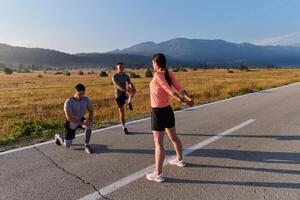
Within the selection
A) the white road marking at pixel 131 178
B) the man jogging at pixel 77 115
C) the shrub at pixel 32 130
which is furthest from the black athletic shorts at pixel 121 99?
the white road marking at pixel 131 178

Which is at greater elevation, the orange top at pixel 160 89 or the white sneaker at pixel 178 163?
the orange top at pixel 160 89

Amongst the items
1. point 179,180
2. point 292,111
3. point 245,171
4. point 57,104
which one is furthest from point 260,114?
point 57,104

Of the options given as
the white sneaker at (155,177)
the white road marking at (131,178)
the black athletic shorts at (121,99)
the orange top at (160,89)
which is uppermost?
the orange top at (160,89)

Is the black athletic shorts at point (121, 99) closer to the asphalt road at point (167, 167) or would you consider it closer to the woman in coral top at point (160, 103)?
the asphalt road at point (167, 167)

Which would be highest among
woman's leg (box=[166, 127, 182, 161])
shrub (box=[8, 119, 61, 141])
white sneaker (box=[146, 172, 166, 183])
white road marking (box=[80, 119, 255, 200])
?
woman's leg (box=[166, 127, 182, 161])

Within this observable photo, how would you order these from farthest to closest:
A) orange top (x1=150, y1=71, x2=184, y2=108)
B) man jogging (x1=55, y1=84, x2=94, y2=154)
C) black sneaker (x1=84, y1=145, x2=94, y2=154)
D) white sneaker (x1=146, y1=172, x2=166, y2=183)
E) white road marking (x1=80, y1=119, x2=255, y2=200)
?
man jogging (x1=55, y1=84, x2=94, y2=154)
black sneaker (x1=84, y1=145, x2=94, y2=154)
white sneaker (x1=146, y1=172, x2=166, y2=183)
orange top (x1=150, y1=71, x2=184, y2=108)
white road marking (x1=80, y1=119, x2=255, y2=200)

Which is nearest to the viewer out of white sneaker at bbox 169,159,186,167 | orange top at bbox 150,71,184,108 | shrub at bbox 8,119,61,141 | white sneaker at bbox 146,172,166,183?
orange top at bbox 150,71,184,108

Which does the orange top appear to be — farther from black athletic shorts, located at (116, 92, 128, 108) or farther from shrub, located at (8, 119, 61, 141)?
shrub, located at (8, 119, 61, 141)

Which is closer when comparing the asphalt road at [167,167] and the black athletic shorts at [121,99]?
the asphalt road at [167,167]

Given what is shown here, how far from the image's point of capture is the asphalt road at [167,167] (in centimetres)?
480

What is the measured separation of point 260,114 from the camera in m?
11.5

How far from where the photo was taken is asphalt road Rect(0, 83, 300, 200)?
15.8 feet

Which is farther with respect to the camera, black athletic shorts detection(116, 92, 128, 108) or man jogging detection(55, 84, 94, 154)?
black athletic shorts detection(116, 92, 128, 108)

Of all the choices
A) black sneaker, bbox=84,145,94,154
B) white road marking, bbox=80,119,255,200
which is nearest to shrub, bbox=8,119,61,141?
black sneaker, bbox=84,145,94,154
